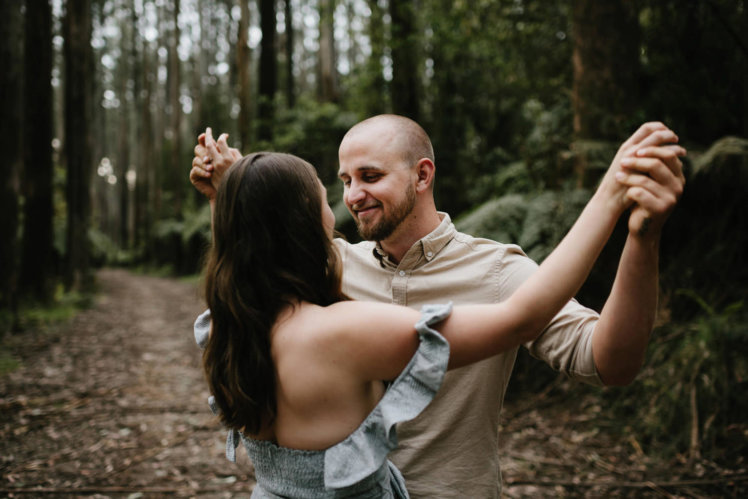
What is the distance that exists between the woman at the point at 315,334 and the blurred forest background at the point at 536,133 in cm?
324

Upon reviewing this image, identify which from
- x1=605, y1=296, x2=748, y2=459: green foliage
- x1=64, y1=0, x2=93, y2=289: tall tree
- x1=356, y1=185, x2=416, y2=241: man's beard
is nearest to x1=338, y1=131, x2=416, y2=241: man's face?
x1=356, y1=185, x2=416, y2=241: man's beard

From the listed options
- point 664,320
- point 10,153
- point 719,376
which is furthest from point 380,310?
point 10,153

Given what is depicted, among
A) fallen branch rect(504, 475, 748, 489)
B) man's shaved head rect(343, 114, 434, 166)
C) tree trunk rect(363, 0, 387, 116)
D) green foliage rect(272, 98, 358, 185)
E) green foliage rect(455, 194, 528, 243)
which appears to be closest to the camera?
man's shaved head rect(343, 114, 434, 166)

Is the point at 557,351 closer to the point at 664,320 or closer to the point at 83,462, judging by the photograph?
the point at 664,320

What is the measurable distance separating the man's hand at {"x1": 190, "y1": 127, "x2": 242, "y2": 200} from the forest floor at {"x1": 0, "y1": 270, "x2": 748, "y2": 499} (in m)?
1.92

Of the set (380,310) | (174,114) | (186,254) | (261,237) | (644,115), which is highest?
(174,114)

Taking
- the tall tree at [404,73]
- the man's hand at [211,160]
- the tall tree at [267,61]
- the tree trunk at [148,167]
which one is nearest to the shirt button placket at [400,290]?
the man's hand at [211,160]

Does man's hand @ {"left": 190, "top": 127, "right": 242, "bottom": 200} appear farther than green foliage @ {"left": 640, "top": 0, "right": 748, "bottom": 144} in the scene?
No

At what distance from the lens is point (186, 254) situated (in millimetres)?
22016

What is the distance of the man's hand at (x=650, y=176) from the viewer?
122 centimetres

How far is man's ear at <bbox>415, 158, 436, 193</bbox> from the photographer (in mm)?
2113

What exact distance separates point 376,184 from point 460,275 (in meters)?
0.47

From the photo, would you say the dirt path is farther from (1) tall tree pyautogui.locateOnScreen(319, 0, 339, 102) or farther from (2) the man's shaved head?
(1) tall tree pyautogui.locateOnScreen(319, 0, 339, 102)

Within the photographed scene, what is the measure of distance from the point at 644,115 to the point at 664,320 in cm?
188
